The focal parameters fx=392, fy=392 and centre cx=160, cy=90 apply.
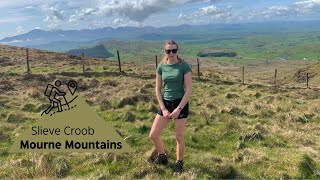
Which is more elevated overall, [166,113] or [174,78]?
[174,78]

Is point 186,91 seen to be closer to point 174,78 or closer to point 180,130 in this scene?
point 174,78

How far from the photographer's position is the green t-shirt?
772cm

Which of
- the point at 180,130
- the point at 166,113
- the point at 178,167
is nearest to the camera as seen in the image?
the point at 166,113

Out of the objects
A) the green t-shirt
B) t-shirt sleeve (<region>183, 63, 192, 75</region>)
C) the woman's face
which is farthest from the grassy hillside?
the woman's face

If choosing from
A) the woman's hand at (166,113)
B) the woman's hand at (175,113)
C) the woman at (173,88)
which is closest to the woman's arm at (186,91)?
the woman at (173,88)

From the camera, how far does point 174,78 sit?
7.71 meters

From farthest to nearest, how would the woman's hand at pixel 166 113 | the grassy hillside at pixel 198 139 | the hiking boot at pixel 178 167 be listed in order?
the grassy hillside at pixel 198 139
the hiking boot at pixel 178 167
the woman's hand at pixel 166 113

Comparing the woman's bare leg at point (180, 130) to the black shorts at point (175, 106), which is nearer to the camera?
the black shorts at point (175, 106)

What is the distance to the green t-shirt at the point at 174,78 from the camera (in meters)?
7.72

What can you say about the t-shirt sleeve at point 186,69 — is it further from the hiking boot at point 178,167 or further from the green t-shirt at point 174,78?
the hiking boot at point 178,167

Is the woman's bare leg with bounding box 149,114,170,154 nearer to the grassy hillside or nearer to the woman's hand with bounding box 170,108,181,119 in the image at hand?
the woman's hand with bounding box 170,108,181,119

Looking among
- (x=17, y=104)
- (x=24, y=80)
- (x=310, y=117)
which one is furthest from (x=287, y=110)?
(x=24, y=80)

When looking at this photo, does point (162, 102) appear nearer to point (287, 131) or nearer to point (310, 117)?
point (287, 131)

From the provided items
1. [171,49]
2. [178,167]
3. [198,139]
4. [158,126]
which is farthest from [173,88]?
[198,139]
